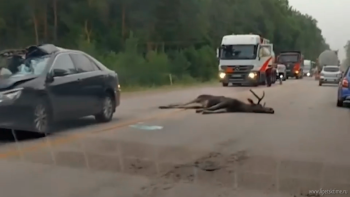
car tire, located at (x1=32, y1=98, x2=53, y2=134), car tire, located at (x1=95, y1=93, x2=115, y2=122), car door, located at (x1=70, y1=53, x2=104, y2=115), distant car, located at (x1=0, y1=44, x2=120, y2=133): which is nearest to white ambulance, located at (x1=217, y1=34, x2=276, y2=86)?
car tire, located at (x1=95, y1=93, x2=115, y2=122)

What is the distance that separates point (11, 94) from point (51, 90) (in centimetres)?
121

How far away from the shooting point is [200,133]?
1305 centimetres

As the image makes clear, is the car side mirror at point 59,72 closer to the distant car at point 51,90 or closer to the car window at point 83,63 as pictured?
the distant car at point 51,90

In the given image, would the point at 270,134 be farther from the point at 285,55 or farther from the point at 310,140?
the point at 285,55

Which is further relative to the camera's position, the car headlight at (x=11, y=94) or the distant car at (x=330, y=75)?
the distant car at (x=330, y=75)

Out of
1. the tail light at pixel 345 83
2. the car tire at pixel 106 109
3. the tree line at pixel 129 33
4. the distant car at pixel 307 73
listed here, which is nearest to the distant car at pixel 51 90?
the car tire at pixel 106 109

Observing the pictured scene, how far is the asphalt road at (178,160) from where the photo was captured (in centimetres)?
761

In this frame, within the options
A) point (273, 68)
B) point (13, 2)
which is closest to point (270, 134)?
point (273, 68)

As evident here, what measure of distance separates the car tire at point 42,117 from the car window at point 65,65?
855mm

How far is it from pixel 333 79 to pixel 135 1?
18.7m

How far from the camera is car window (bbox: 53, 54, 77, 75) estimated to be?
1259cm

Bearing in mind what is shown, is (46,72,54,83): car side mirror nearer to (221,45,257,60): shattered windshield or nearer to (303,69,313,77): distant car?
(221,45,257,60): shattered windshield

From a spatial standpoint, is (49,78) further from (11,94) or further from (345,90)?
(345,90)

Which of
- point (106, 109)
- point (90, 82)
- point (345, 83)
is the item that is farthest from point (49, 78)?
point (345, 83)
